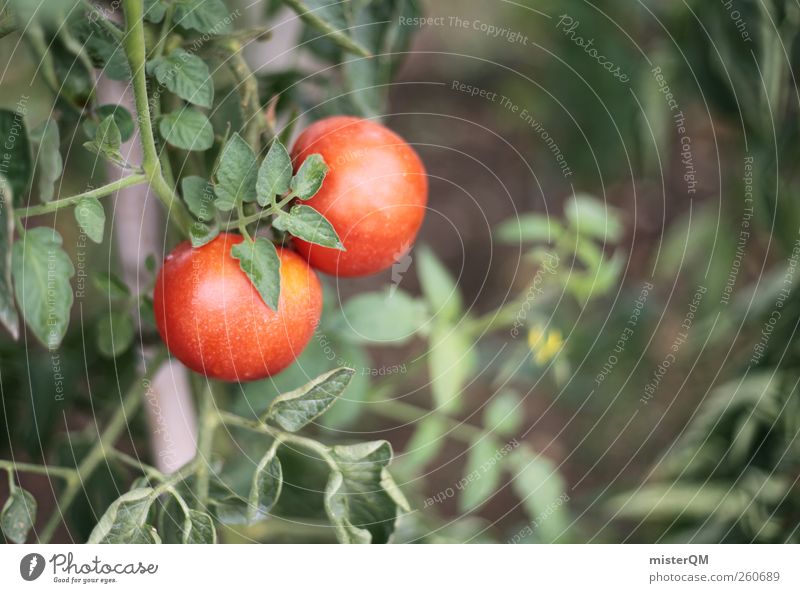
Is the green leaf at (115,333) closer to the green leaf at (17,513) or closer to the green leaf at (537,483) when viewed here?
the green leaf at (17,513)

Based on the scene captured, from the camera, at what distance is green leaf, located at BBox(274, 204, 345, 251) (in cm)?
30

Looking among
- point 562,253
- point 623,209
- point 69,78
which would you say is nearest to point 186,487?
point 69,78

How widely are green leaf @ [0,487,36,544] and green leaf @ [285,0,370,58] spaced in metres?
0.23

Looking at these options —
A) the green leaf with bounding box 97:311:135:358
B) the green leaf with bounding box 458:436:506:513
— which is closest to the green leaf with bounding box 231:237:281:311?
the green leaf with bounding box 97:311:135:358

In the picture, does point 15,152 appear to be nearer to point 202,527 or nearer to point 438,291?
point 202,527

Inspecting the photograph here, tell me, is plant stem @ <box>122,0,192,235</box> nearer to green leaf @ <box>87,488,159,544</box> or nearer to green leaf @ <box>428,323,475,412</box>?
green leaf @ <box>87,488,159,544</box>

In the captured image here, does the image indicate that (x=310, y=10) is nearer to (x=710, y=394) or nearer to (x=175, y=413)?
(x=175, y=413)

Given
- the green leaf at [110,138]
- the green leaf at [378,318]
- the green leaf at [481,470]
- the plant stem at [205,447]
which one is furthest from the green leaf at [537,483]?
the green leaf at [110,138]

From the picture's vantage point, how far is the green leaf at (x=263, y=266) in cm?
30

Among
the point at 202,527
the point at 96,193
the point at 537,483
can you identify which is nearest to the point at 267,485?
the point at 202,527

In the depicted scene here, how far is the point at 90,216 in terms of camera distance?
0.98ft

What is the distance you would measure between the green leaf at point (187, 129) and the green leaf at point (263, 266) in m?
0.05
